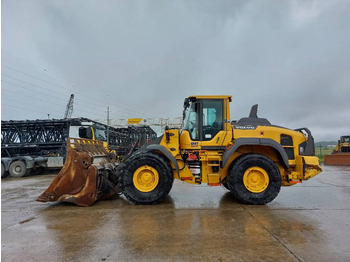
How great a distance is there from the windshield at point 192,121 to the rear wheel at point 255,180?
48.2 inches

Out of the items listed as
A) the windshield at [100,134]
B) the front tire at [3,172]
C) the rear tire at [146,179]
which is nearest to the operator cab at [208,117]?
the rear tire at [146,179]

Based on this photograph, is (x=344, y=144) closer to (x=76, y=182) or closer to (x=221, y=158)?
(x=221, y=158)

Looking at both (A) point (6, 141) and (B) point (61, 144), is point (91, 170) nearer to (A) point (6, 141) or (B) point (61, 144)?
(B) point (61, 144)

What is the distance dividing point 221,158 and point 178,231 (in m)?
2.40

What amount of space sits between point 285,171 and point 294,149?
58cm

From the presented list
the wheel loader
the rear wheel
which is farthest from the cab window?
the rear wheel

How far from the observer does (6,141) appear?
44.8 ft

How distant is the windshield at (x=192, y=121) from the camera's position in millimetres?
5749

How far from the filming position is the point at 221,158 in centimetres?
559

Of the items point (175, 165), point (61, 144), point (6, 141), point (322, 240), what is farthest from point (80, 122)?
point (322, 240)

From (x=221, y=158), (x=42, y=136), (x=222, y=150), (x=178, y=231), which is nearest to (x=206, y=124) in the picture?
(x=222, y=150)

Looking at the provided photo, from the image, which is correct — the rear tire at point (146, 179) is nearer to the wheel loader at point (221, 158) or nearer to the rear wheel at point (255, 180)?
the wheel loader at point (221, 158)

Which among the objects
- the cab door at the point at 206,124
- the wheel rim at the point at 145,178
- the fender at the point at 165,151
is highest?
the cab door at the point at 206,124

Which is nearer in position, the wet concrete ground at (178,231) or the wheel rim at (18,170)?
the wet concrete ground at (178,231)
